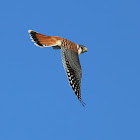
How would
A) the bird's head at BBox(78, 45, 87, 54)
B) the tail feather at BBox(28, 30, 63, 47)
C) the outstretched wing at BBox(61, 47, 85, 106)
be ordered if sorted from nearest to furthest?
the outstretched wing at BBox(61, 47, 85, 106), the tail feather at BBox(28, 30, 63, 47), the bird's head at BBox(78, 45, 87, 54)

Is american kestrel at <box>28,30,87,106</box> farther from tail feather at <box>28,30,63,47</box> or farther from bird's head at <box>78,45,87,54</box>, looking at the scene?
bird's head at <box>78,45,87,54</box>

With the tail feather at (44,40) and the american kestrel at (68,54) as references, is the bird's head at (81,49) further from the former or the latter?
the tail feather at (44,40)

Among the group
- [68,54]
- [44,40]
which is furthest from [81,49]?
[44,40]

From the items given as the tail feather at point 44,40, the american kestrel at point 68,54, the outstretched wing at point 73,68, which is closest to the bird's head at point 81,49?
the american kestrel at point 68,54

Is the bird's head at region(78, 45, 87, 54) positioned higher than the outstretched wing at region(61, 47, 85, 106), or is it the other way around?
the bird's head at region(78, 45, 87, 54)

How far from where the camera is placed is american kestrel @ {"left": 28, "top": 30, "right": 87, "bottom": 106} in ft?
45.7

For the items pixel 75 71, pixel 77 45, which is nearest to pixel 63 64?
pixel 75 71

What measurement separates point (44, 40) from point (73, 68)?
4.50 feet

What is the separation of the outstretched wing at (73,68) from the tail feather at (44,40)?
0.36 meters

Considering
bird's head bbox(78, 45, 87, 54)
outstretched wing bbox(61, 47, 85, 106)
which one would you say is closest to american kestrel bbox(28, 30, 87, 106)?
outstretched wing bbox(61, 47, 85, 106)

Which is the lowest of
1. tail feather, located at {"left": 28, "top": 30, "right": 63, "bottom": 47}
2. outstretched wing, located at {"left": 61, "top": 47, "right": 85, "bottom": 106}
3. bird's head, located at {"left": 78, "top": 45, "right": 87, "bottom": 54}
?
outstretched wing, located at {"left": 61, "top": 47, "right": 85, "bottom": 106}

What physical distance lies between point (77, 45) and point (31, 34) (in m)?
1.98

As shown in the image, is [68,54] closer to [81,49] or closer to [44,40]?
[44,40]

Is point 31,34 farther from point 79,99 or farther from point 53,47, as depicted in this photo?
point 79,99
